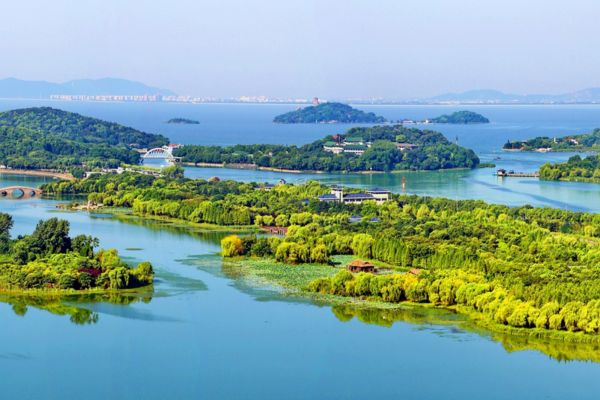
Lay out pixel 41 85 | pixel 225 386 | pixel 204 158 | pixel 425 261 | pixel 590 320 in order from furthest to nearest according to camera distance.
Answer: pixel 41 85 → pixel 204 158 → pixel 425 261 → pixel 590 320 → pixel 225 386

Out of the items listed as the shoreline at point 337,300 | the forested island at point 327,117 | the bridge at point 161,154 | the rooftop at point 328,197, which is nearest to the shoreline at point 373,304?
the shoreline at point 337,300

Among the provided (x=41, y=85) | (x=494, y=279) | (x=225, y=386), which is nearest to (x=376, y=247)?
(x=494, y=279)

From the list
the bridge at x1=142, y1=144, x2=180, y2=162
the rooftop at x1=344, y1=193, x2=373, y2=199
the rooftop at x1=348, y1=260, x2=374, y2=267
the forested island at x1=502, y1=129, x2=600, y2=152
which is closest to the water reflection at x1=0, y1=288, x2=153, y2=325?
the rooftop at x1=348, y1=260, x2=374, y2=267

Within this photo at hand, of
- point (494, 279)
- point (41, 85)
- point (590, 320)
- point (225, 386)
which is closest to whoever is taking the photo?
point (225, 386)

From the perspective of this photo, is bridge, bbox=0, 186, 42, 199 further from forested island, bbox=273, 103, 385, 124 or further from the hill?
the hill

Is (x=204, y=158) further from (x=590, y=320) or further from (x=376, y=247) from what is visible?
(x=590, y=320)

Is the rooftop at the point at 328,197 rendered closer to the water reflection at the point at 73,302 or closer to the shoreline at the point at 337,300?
the shoreline at the point at 337,300

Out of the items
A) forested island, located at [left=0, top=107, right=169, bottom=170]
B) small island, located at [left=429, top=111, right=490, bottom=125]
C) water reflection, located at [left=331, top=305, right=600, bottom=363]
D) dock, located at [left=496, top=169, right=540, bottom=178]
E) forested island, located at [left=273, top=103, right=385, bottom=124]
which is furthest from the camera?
forested island, located at [left=273, top=103, right=385, bottom=124]

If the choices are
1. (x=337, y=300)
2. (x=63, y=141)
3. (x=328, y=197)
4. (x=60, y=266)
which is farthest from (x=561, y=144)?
(x=60, y=266)
